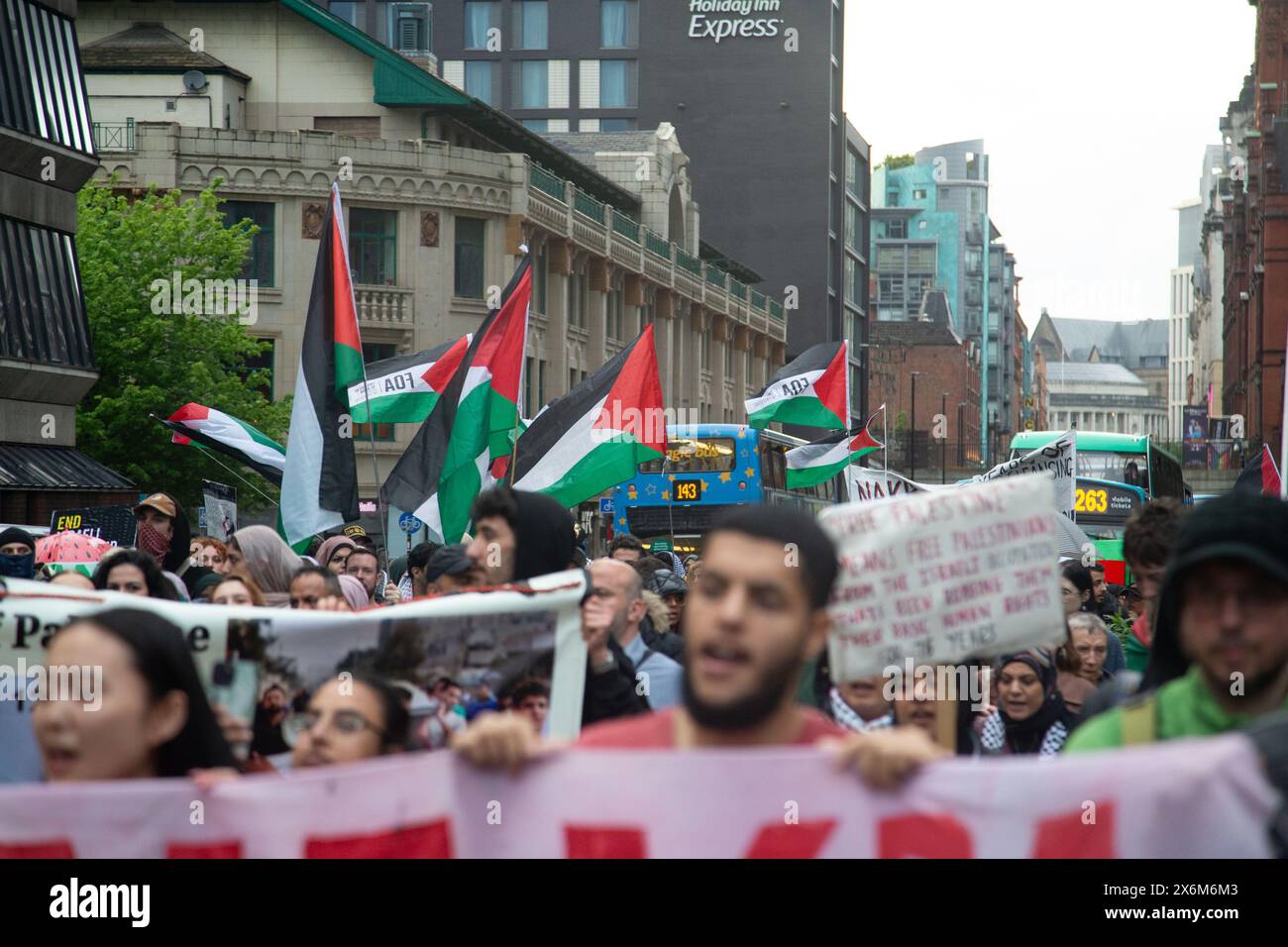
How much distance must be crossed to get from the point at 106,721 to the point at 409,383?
13.0 metres

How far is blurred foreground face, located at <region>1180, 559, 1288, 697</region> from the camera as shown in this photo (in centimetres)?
377

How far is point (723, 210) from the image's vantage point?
9012 cm

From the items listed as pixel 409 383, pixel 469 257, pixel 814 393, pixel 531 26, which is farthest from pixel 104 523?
pixel 531 26

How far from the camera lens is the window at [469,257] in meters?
47.0

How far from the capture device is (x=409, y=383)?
1672 cm

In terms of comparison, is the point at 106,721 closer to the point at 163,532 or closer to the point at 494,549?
the point at 494,549

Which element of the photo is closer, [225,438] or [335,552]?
[335,552]

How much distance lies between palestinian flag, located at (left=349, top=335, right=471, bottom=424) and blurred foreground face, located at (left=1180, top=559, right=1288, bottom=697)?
1279 centimetres

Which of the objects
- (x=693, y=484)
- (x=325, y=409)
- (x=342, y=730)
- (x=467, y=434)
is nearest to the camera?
(x=342, y=730)

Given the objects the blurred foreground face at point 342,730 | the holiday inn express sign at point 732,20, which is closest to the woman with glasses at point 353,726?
the blurred foreground face at point 342,730

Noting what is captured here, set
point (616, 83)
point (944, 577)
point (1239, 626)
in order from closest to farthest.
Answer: point (1239, 626) < point (944, 577) < point (616, 83)

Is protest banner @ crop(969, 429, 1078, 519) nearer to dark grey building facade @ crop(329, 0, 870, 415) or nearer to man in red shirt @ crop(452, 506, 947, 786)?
man in red shirt @ crop(452, 506, 947, 786)
